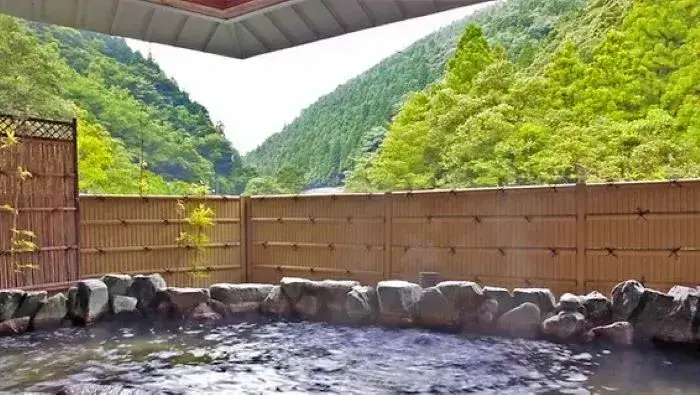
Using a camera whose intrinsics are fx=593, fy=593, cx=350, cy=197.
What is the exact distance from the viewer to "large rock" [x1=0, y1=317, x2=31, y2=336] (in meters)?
6.25

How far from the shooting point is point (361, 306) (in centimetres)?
670

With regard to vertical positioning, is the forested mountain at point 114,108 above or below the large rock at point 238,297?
above

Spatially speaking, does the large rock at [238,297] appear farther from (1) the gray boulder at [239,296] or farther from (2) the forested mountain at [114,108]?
(2) the forested mountain at [114,108]

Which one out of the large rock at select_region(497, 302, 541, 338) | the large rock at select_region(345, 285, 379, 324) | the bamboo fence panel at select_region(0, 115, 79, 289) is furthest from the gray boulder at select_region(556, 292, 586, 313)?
the bamboo fence panel at select_region(0, 115, 79, 289)

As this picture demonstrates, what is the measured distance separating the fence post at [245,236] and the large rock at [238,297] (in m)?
2.49

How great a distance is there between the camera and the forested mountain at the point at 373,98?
2028cm

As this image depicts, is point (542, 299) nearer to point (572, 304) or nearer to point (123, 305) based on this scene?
point (572, 304)

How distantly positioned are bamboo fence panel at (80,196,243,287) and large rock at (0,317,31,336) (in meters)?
1.73

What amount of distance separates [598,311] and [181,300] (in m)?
4.69

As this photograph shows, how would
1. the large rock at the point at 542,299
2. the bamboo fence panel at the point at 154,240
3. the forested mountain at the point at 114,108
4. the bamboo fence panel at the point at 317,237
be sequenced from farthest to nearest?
the forested mountain at the point at 114,108
the bamboo fence panel at the point at 317,237
the bamboo fence panel at the point at 154,240
the large rock at the point at 542,299

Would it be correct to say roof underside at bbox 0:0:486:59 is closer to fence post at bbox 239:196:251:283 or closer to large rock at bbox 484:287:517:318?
large rock at bbox 484:287:517:318

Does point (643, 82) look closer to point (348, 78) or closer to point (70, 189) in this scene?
point (70, 189)

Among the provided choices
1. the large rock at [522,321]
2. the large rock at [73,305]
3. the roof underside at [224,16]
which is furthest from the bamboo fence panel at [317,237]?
the roof underside at [224,16]

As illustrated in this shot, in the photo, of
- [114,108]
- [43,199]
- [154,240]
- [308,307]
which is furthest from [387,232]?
[114,108]
